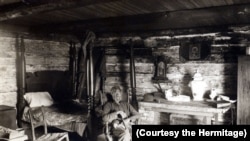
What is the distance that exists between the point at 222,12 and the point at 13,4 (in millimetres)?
3776

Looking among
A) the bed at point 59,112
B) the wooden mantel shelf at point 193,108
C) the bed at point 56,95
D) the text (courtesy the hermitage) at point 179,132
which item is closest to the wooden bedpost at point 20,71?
the bed at point 56,95

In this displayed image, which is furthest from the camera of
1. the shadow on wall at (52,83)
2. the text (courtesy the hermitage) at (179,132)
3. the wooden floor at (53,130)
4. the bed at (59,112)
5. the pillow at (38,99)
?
the shadow on wall at (52,83)

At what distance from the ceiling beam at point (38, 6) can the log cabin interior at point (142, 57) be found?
28mm

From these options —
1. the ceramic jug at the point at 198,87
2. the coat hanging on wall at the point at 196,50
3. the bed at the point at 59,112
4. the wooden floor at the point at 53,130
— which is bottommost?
the wooden floor at the point at 53,130

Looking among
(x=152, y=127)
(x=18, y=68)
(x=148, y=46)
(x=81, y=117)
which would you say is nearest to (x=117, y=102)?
(x=81, y=117)

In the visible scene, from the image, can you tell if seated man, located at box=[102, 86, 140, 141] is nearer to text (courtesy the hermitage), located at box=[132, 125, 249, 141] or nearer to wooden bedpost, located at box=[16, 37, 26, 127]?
text (courtesy the hermitage), located at box=[132, 125, 249, 141]

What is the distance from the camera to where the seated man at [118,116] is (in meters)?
5.46

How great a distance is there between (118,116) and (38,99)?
10.2 ft

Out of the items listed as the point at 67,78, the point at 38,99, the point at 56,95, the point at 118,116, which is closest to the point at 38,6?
the point at 118,116

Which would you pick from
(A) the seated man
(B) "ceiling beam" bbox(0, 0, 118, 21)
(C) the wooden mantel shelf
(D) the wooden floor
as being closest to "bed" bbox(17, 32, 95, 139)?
(D) the wooden floor

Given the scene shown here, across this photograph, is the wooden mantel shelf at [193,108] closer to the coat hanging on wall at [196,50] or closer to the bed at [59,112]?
the coat hanging on wall at [196,50]

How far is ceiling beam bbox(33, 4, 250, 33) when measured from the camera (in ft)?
16.2

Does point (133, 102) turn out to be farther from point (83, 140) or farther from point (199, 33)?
point (199, 33)

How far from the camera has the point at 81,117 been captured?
22.5 feet
